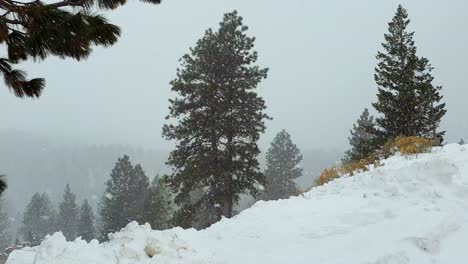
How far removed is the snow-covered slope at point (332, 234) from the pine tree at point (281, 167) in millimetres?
41363

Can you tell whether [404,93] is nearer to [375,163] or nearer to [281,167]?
[375,163]

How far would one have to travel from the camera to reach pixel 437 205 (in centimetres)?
717

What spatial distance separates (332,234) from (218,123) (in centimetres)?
1367

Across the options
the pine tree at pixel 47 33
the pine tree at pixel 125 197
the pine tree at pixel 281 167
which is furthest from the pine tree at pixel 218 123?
the pine tree at pixel 281 167

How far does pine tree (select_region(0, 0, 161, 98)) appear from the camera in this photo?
500 cm

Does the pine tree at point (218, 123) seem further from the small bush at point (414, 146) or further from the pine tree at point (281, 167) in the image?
the pine tree at point (281, 167)

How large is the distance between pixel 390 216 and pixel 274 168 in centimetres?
4486

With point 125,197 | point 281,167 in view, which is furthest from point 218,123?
point 281,167

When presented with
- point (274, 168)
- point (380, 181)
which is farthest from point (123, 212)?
point (380, 181)

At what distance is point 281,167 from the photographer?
51500 mm

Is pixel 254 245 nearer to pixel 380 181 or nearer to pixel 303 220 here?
pixel 303 220

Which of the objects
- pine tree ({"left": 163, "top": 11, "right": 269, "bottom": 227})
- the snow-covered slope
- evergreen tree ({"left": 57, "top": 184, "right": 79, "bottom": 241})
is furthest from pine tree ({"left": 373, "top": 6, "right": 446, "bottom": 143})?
evergreen tree ({"left": 57, "top": 184, "right": 79, "bottom": 241})

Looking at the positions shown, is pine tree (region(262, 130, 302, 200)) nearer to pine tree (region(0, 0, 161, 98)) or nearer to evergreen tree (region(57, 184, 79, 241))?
evergreen tree (region(57, 184, 79, 241))

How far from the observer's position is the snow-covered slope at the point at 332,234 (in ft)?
18.9
